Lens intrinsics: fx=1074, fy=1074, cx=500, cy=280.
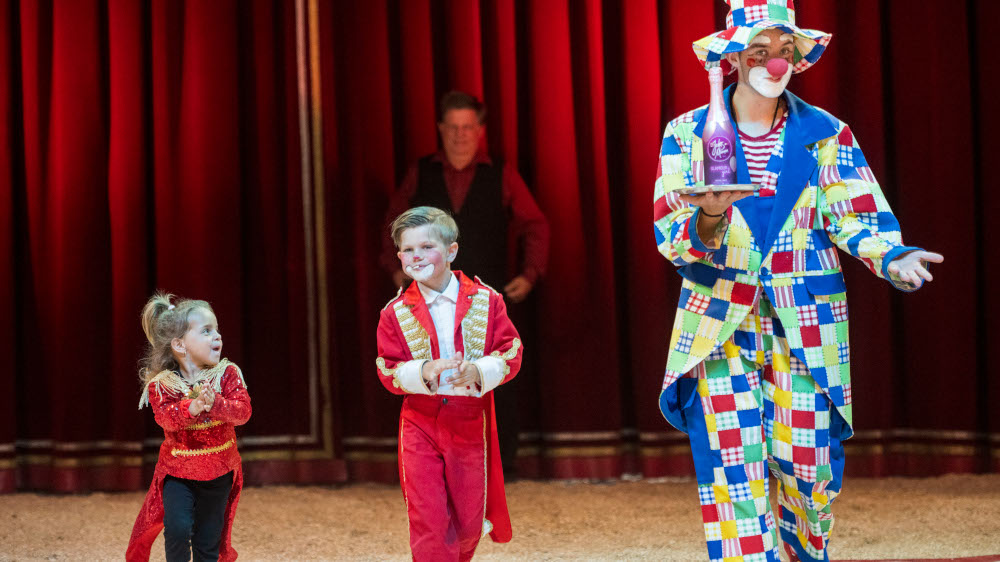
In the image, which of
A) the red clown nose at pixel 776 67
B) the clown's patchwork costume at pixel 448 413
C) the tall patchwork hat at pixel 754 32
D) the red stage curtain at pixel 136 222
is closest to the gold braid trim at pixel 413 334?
the clown's patchwork costume at pixel 448 413

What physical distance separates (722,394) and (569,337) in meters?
2.25

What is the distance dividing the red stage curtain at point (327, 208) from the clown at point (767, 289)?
7.05ft

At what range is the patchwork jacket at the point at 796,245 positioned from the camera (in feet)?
8.63

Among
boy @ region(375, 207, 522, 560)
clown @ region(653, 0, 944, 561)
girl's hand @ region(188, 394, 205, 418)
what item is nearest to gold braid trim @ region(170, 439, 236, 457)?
girl's hand @ region(188, 394, 205, 418)

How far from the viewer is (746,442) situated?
266cm

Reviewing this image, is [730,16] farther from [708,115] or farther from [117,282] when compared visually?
[117,282]

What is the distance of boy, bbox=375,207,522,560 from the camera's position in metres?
2.78

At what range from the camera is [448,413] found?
2854 mm

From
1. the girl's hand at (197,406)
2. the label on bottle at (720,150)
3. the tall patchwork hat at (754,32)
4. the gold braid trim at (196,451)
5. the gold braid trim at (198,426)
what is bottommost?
the gold braid trim at (196,451)

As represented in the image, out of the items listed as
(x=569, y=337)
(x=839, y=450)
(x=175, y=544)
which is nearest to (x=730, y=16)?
(x=839, y=450)

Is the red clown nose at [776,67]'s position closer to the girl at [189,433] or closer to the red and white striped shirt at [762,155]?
the red and white striped shirt at [762,155]

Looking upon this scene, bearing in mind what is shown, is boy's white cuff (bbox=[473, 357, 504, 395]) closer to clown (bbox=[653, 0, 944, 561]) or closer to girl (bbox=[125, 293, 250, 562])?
clown (bbox=[653, 0, 944, 561])

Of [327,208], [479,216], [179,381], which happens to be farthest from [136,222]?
[179,381]

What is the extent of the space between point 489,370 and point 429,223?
433 mm
